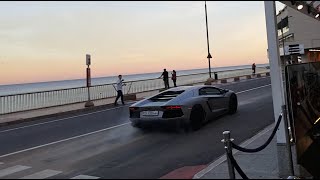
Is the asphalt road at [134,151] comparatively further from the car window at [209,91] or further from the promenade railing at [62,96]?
the promenade railing at [62,96]

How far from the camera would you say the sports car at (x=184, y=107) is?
254 inches

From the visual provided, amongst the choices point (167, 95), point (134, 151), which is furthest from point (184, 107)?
point (134, 151)

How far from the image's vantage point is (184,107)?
7324 mm

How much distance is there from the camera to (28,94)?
20.9 m

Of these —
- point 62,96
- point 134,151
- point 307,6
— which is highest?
point 307,6

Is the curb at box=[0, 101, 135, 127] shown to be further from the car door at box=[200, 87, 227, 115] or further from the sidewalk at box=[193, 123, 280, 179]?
the sidewalk at box=[193, 123, 280, 179]

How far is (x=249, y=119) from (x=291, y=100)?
5800mm

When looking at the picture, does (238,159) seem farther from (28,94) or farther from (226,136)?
(28,94)

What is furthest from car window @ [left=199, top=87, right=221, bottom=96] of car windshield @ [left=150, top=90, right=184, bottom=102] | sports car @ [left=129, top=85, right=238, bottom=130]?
car windshield @ [left=150, top=90, right=184, bottom=102]

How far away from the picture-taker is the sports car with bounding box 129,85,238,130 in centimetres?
645

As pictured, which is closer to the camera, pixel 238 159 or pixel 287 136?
pixel 287 136

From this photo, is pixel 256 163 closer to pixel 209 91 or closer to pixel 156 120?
pixel 156 120

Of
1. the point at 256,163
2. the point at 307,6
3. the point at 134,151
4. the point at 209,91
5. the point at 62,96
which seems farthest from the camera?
the point at 62,96

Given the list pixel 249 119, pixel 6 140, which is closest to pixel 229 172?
pixel 249 119
